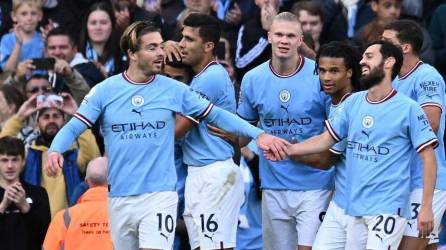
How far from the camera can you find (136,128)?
1241 centimetres

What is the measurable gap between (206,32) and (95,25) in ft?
14.9

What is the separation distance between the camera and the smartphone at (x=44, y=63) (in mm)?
16672

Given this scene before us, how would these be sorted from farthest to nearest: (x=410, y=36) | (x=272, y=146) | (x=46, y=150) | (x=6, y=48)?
(x=6, y=48) < (x=46, y=150) < (x=410, y=36) < (x=272, y=146)

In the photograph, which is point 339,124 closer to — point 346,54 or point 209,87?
point 346,54

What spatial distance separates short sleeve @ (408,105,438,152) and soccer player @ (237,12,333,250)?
4.63 feet

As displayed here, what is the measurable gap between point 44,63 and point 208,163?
4047 millimetres

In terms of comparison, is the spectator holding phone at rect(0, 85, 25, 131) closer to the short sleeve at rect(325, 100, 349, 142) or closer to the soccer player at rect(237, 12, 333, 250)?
the soccer player at rect(237, 12, 333, 250)

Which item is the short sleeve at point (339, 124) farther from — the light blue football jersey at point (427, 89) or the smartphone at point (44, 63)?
the smartphone at point (44, 63)

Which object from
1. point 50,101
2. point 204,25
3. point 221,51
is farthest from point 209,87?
point 221,51

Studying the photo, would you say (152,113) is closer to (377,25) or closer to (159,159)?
(159,159)

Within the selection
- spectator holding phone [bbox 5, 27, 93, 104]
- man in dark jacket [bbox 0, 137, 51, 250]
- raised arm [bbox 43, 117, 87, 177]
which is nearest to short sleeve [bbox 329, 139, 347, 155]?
raised arm [bbox 43, 117, 87, 177]

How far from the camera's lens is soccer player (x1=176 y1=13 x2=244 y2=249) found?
43.3 feet

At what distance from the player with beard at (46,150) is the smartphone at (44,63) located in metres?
0.69

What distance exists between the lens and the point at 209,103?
12719 millimetres
